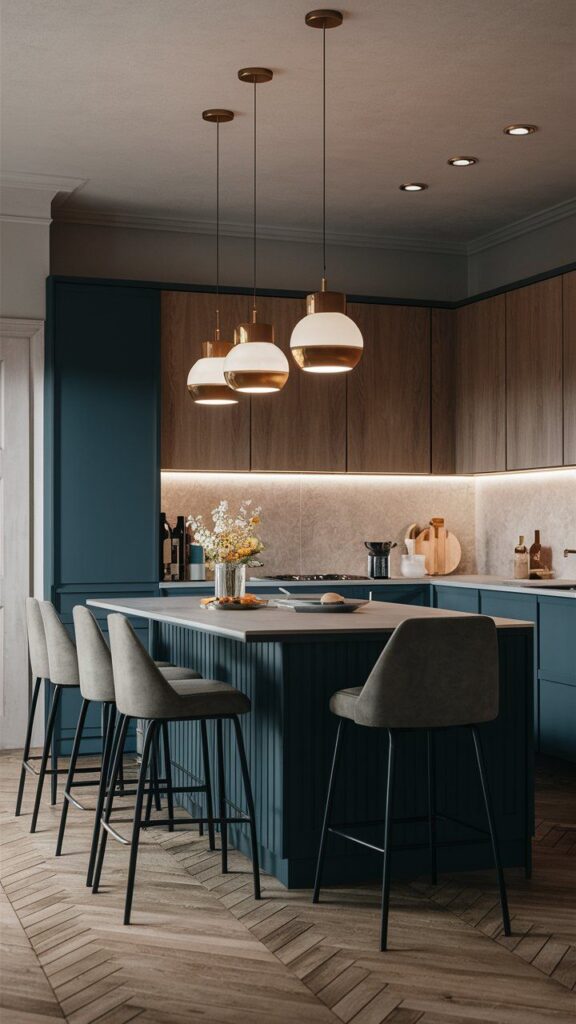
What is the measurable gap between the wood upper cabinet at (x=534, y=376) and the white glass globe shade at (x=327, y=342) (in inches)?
97.7

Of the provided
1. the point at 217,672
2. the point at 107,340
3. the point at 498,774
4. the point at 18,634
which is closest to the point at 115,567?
the point at 18,634

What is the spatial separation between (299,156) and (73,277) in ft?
4.66

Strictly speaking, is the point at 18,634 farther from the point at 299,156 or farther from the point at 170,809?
the point at 299,156

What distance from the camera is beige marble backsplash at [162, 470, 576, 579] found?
7.01 metres

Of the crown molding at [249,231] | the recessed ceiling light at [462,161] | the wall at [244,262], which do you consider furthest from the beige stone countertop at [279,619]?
the crown molding at [249,231]

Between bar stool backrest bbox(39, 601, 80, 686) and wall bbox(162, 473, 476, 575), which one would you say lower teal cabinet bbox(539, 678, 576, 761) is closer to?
wall bbox(162, 473, 476, 575)

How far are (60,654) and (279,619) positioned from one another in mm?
1047

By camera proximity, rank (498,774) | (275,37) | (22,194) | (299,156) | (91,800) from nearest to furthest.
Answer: (498,774)
(275,37)
(91,800)
(299,156)
(22,194)

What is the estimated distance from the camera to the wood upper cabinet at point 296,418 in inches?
270

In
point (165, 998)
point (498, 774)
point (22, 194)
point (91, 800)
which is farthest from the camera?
point (22, 194)

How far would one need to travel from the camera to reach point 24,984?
3.13m

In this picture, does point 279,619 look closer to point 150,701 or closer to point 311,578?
point 150,701

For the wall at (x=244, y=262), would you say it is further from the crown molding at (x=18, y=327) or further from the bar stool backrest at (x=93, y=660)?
the bar stool backrest at (x=93, y=660)

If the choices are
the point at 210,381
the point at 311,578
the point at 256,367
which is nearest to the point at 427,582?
the point at 311,578
